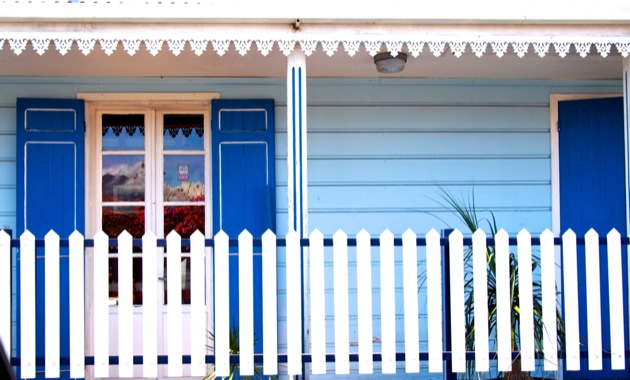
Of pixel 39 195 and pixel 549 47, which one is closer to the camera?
pixel 549 47

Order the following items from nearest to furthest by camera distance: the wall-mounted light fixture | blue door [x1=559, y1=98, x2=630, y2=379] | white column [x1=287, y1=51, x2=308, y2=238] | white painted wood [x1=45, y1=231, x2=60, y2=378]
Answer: white painted wood [x1=45, y1=231, x2=60, y2=378] < white column [x1=287, y1=51, x2=308, y2=238] < the wall-mounted light fixture < blue door [x1=559, y1=98, x2=630, y2=379]

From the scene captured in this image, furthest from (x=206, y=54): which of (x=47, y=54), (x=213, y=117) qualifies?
(x=47, y=54)

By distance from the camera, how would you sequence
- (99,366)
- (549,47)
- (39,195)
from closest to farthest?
(99,366), (549,47), (39,195)

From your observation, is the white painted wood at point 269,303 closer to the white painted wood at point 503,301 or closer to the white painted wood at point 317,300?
the white painted wood at point 317,300

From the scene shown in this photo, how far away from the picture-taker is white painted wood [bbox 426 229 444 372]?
4078 millimetres

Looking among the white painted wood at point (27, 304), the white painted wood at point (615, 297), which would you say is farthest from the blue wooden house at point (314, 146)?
the white painted wood at point (615, 297)

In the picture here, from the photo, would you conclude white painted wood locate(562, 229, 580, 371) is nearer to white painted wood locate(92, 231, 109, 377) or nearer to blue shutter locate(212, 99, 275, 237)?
blue shutter locate(212, 99, 275, 237)

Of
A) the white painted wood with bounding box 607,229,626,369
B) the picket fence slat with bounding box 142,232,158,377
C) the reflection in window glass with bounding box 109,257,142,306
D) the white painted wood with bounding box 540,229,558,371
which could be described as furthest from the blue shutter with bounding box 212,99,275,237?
the white painted wood with bounding box 607,229,626,369

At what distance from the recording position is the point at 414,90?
5.45m

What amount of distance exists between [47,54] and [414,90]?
264 centimetres

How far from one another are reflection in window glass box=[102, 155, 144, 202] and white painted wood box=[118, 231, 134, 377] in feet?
4.78

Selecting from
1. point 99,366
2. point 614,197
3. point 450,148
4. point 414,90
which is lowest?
point 99,366

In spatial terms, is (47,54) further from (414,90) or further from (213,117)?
(414,90)

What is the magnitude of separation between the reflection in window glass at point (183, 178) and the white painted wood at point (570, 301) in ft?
8.89
